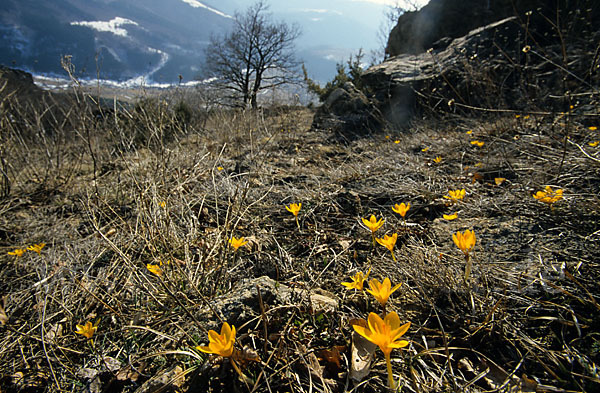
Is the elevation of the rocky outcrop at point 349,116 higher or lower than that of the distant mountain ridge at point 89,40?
lower

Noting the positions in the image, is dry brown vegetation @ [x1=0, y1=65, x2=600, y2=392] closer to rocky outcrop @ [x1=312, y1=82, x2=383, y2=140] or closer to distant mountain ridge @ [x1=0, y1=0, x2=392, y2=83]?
rocky outcrop @ [x1=312, y1=82, x2=383, y2=140]

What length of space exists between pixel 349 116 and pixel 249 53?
657 inches

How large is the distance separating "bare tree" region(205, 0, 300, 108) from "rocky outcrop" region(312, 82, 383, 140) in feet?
45.4

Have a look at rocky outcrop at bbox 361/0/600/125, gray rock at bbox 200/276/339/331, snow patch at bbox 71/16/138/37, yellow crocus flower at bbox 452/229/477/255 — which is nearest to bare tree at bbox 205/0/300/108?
rocky outcrop at bbox 361/0/600/125

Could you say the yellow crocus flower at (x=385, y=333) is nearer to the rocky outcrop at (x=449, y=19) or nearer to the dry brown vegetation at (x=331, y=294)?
the dry brown vegetation at (x=331, y=294)

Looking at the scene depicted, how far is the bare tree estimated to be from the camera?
63.1 feet

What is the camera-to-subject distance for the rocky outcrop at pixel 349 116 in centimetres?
544

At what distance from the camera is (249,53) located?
1931 centimetres

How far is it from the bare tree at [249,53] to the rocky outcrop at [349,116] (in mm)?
13845

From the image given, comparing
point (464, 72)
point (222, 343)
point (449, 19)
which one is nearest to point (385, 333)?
point (222, 343)

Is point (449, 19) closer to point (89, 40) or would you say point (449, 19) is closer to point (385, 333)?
point (385, 333)

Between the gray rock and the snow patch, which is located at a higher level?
the snow patch

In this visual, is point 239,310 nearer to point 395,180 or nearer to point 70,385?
point 70,385

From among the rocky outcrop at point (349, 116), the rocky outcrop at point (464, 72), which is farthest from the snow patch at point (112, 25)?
the rocky outcrop at point (464, 72)
